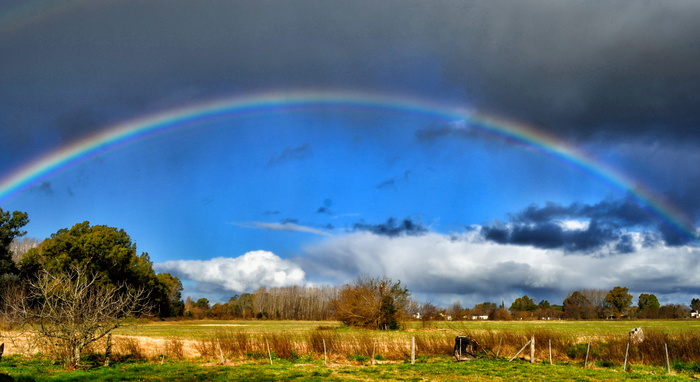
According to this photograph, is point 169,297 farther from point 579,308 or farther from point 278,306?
point 579,308

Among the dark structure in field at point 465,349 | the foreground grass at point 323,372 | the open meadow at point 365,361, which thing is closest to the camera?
the foreground grass at point 323,372

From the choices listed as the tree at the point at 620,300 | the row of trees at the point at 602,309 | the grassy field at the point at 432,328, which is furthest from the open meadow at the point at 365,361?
the tree at the point at 620,300

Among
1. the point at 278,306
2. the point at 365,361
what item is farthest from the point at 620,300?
the point at 365,361

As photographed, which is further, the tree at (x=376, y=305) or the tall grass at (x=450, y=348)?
the tree at (x=376, y=305)

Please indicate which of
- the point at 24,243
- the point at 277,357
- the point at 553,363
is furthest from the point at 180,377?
the point at 24,243

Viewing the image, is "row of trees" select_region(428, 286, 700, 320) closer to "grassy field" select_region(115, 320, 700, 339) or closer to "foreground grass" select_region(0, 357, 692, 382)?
"grassy field" select_region(115, 320, 700, 339)

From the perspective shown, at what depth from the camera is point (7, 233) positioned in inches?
2478

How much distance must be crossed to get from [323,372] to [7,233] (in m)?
56.1

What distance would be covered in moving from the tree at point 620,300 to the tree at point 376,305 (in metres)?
139

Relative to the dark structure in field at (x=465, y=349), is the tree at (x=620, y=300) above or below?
above

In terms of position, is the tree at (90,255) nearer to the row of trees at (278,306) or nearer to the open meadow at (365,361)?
the open meadow at (365,361)

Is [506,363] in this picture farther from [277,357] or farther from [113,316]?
[113,316]

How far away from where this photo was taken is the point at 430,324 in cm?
7306

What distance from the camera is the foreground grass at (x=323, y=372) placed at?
2275 cm
